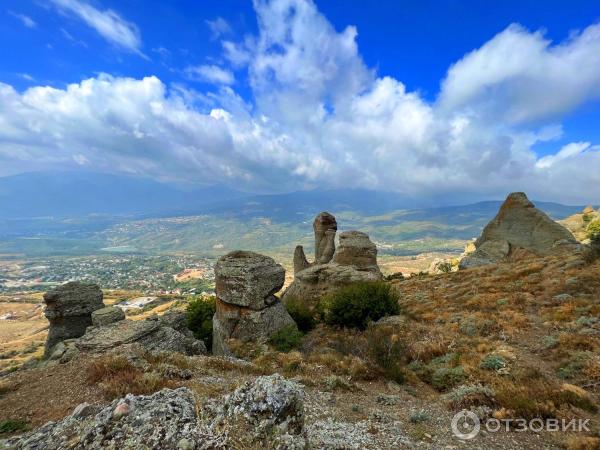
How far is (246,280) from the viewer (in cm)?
1914

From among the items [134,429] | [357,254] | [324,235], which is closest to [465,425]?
[134,429]

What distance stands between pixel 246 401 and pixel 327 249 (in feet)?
102

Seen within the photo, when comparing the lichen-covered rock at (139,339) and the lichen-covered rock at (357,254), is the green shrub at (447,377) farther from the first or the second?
the lichen-covered rock at (357,254)

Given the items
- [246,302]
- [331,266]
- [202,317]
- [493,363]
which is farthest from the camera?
[331,266]

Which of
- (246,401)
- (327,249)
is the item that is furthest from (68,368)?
(327,249)

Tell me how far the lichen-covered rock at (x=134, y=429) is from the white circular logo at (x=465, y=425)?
6149mm

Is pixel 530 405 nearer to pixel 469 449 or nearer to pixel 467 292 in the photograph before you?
pixel 469 449

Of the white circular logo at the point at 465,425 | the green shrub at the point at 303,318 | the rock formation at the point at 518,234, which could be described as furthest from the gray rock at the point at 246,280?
the rock formation at the point at 518,234

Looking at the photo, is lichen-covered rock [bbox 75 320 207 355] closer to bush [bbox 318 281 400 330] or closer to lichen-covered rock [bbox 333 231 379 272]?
bush [bbox 318 281 400 330]

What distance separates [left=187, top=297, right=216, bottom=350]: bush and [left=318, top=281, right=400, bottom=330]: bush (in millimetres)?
7843

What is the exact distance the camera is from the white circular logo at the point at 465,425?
7.22m

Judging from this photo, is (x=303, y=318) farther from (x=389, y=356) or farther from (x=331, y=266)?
(x=389, y=356)

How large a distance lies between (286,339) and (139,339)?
282 inches

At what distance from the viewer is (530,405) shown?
7.69 m
